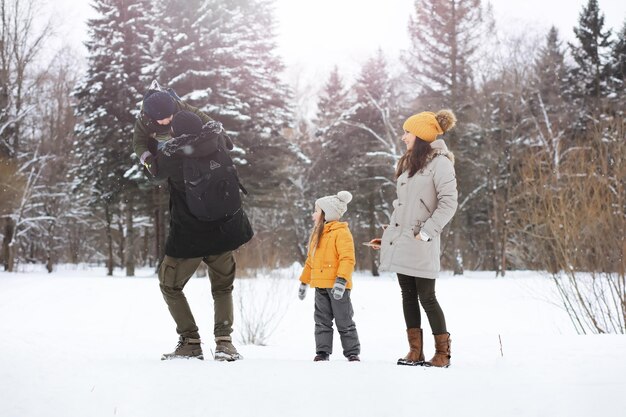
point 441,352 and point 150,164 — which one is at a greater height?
point 150,164

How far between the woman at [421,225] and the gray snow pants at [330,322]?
2.46 ft

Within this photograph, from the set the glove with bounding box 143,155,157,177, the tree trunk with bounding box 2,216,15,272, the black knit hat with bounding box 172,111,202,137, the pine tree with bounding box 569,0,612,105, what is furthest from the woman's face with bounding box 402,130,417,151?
the pine tree with bounding box 569,0,612,105

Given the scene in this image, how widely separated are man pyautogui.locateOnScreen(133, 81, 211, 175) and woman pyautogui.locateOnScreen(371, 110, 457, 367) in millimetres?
1781

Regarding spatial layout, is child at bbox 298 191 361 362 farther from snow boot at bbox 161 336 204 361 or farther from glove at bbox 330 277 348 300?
snow boot at bbox 161 336 204 361

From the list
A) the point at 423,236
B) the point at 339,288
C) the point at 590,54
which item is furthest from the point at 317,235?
the point at 590,54

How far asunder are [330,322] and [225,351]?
4.20ft

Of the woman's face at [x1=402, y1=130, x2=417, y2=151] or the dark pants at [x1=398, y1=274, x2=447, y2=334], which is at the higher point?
the woman's face at [x1=402, y1=130, x2=417, y2=151]

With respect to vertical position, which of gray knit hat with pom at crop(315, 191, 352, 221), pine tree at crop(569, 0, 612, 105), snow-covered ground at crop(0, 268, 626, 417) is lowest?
snow-covered ground at crop(0, 268, 626, 417)

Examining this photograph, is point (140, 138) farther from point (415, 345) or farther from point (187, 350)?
point (415, 345)

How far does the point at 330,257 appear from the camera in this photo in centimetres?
486

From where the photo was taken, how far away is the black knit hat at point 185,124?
3871 millimetres

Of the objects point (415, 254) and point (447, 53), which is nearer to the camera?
point (415, 254)

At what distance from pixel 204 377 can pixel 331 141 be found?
77.0 ft

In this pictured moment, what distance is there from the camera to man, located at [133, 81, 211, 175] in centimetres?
394
